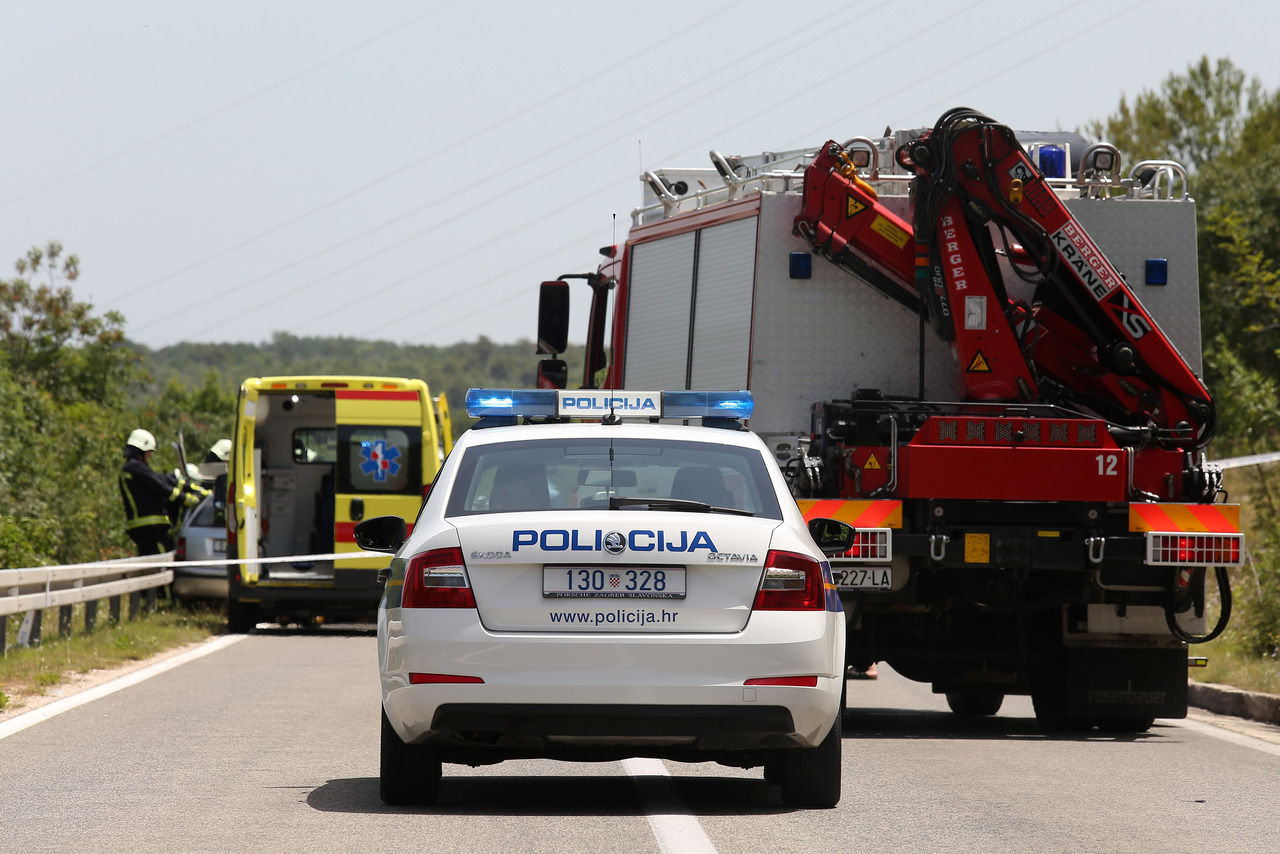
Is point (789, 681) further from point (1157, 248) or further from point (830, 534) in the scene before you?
point (1157, 248)

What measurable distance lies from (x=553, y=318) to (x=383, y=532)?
6364mm

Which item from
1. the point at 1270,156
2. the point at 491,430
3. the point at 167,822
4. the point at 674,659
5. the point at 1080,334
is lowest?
the point at 167,822

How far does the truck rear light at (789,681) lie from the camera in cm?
704

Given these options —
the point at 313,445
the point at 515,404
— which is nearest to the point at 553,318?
the point at 515,404

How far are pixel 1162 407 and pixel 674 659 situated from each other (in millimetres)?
5897

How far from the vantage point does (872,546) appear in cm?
1084

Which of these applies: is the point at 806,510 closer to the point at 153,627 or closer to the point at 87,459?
the point at 153,627

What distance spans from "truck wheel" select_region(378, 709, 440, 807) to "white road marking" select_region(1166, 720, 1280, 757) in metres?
5.41

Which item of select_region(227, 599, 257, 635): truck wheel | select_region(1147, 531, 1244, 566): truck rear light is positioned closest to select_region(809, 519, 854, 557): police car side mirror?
select_region(1147, 531, 1244, 566): truck rear light

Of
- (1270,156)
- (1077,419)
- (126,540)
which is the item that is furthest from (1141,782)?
(1270,156)

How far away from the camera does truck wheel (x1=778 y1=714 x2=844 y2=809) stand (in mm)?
7719

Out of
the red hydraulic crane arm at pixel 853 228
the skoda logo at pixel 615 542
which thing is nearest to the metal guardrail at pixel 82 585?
the red hydraulic crane arm at pixel 853 228

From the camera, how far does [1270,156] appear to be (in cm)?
4447

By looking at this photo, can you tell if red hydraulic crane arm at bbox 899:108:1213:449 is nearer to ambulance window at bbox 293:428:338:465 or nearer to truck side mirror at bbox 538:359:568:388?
truck side mirror at bbox 538:359:568:388
